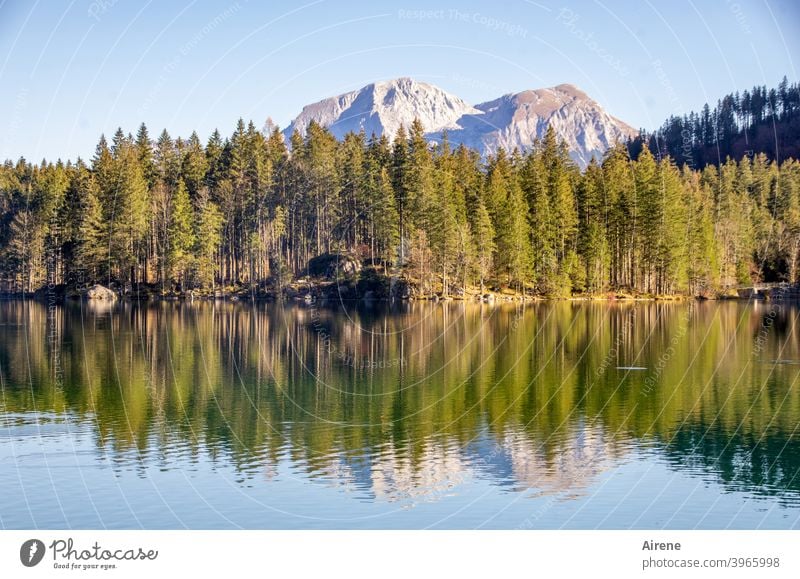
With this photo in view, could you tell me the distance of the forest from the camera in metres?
109

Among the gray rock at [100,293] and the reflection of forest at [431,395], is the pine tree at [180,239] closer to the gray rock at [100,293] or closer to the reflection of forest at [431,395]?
the gray rock at [100,293]

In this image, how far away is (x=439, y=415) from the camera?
34875 mm

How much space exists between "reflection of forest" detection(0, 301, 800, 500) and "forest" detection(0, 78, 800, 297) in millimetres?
39249

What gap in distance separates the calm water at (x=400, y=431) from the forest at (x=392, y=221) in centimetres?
4876

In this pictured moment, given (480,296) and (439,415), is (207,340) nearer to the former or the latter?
(439,415)

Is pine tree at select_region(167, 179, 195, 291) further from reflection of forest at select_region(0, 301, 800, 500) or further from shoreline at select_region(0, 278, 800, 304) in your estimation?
reflection of forest at select_region(0, 301, 800, 500)

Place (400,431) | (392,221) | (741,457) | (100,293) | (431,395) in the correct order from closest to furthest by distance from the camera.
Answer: (741,457) → (400,431) → (431,395) → (392,221) → (100,293)

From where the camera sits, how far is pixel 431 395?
39.2 metres

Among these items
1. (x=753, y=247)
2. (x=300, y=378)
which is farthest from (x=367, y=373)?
(x=753, y=247)

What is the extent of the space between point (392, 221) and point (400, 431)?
76.8 metres

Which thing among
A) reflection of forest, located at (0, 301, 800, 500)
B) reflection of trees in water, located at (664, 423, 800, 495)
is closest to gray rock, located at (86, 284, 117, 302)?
reflection of forest, located at (0, 301, 800, 500)

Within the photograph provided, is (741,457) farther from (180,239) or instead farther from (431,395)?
(180,239)

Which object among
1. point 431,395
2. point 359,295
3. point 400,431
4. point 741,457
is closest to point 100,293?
point 359,295
